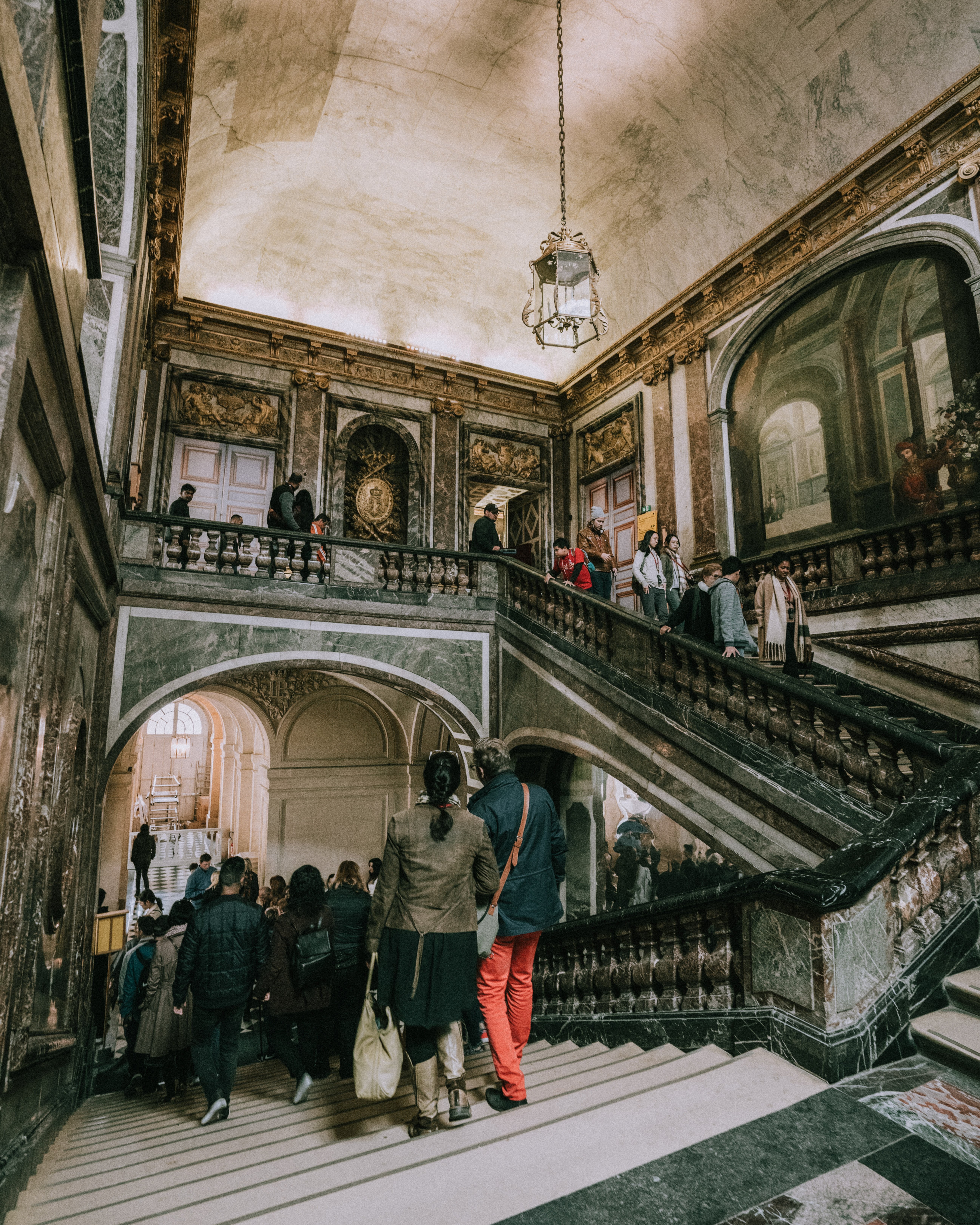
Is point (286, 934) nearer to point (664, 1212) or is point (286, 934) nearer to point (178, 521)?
point (664, 1212)

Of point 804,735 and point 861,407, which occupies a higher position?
point 861,407

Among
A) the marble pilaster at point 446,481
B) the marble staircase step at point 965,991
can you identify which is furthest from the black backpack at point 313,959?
the marble pilaster at point 446,481

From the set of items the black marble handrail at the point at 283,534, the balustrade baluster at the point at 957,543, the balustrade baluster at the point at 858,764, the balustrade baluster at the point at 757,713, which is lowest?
the balustrade baluster at the point at 858,764

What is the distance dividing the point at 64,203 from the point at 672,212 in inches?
414

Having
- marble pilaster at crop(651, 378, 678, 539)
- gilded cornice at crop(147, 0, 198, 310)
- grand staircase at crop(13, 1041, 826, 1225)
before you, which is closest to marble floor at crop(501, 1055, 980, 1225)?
grand staircase at crop(13, 1041, 826, 1225)

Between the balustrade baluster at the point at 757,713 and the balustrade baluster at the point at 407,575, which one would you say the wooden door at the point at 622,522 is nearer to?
the balustrade baluster at the point at 407,575

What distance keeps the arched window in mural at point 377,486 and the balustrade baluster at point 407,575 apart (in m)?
3.53

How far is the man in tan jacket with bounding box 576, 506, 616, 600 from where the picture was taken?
9.28 metres

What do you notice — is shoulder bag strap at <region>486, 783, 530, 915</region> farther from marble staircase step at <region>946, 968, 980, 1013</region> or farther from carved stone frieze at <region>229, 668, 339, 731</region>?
carved stone frieze at <region>229, 668, 339, 731</region>

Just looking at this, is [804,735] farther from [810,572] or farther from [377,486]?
[377,486]

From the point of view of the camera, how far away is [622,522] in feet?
42.3

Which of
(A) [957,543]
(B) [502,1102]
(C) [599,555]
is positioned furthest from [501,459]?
(B) [502,1102]

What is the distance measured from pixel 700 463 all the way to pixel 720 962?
8.69 metres

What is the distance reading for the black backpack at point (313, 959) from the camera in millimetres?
4082
